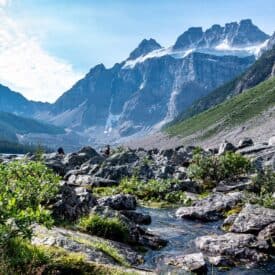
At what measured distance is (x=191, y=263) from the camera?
78.5ft

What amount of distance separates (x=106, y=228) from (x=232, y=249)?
23.5 ft

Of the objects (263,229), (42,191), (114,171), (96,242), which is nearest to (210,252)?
(263,229)

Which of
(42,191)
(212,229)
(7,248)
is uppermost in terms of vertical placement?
(42,191)

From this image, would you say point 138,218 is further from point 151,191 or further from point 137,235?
point 151,191

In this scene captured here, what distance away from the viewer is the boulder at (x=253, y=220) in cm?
3188

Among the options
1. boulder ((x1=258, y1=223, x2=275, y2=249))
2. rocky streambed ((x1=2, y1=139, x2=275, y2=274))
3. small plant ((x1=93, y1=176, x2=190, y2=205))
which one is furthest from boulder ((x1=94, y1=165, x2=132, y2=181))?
boulder ((x1=258, y1=223, x2=275, y2=249))

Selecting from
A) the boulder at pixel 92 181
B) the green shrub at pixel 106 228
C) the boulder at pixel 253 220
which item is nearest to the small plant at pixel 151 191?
the boulder at pixel 92 181

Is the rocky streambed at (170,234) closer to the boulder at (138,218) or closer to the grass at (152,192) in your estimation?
the boulder at (138,218)

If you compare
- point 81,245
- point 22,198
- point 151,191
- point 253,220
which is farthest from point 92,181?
point 22,198

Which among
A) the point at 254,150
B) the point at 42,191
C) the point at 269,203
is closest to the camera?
the point at 42,191

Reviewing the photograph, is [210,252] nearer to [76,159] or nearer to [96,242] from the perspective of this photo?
[96,242]

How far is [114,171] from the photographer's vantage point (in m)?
72.1

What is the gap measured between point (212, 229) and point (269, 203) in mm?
7656

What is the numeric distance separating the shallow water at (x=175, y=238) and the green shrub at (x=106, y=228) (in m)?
1.85
